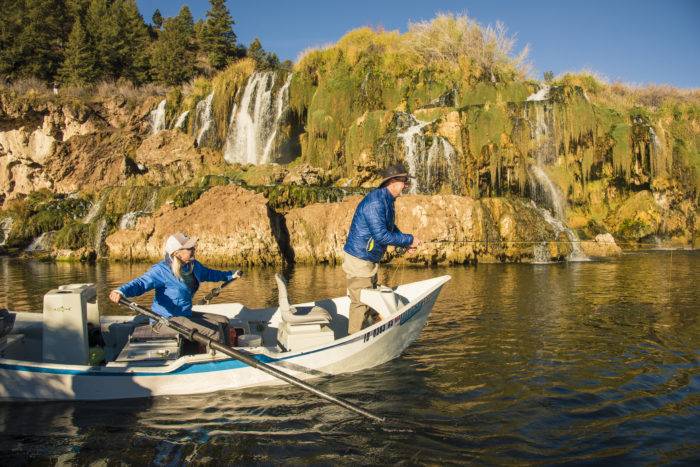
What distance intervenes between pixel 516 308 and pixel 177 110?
109ft

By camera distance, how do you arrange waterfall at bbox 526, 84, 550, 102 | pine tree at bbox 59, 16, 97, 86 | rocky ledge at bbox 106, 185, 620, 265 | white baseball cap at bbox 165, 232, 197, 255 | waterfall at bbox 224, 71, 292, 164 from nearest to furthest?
white baseball cap at bbox 165, 232, 197, 255 → rocky ledge at bbox 106, 185, 620, 265 → waterfall at bbox 526, 84, 550, 102 → waterfall at bbox 224, 71, 292, 164 → pine tree at bbox 59, 16, 97, 86

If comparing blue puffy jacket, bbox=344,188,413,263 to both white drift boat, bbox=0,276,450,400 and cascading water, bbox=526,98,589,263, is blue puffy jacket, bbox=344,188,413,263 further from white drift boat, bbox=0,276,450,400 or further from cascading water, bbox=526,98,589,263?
cascading water, bbox=526,98,589,263

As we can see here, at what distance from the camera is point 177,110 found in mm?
39688

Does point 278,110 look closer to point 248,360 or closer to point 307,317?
point 307,317

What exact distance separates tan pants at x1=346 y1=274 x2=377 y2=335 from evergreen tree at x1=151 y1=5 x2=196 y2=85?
146 feet

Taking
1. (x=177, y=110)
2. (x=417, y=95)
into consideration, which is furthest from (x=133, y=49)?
(x=417, y=95)

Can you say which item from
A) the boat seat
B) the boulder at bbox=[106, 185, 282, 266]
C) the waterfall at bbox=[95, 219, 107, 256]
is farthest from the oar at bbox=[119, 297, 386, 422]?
the waterfall at bbox=[95, 219, 107, 256]

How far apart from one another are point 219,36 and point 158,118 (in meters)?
14.6

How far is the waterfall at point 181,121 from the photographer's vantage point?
37.6 m

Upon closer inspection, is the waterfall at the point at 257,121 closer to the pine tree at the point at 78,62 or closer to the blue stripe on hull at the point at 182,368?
the pine tree at the point at 78,62

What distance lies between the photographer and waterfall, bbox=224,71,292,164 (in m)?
34.1

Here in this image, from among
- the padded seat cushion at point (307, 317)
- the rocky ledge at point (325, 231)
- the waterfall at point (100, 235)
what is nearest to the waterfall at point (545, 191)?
the rocky ledge at point (325, 231)

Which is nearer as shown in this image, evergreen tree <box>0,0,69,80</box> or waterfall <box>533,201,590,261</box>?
waterfall <box>533,201,590,261</box>

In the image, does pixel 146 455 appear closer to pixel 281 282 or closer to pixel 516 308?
pixel 281 282
